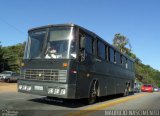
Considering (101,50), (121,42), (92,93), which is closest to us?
(92,93)

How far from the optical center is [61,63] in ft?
39.6

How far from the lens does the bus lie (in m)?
12.0

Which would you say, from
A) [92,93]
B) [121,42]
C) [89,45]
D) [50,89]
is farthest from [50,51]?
[121,42]

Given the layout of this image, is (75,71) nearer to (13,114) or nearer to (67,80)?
(67,80)

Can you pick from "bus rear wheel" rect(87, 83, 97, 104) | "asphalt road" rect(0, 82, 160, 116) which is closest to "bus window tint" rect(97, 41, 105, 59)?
"bus rear wheel" rect(87, 83, 97, 104)

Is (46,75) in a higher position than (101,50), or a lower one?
lower

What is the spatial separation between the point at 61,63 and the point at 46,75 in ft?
2.75

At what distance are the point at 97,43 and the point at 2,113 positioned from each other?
7.03 metres

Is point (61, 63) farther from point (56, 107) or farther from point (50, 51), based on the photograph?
point (56, 107)

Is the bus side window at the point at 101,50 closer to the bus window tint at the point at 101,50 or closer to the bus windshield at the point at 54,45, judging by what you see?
the bus window tint at the point at 101,50

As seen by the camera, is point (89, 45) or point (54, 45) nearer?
point (54, 45)

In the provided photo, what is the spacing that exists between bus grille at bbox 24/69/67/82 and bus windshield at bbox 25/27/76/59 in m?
0.56

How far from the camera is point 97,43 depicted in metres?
15.2

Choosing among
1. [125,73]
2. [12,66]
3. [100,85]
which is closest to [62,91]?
[100,85]
